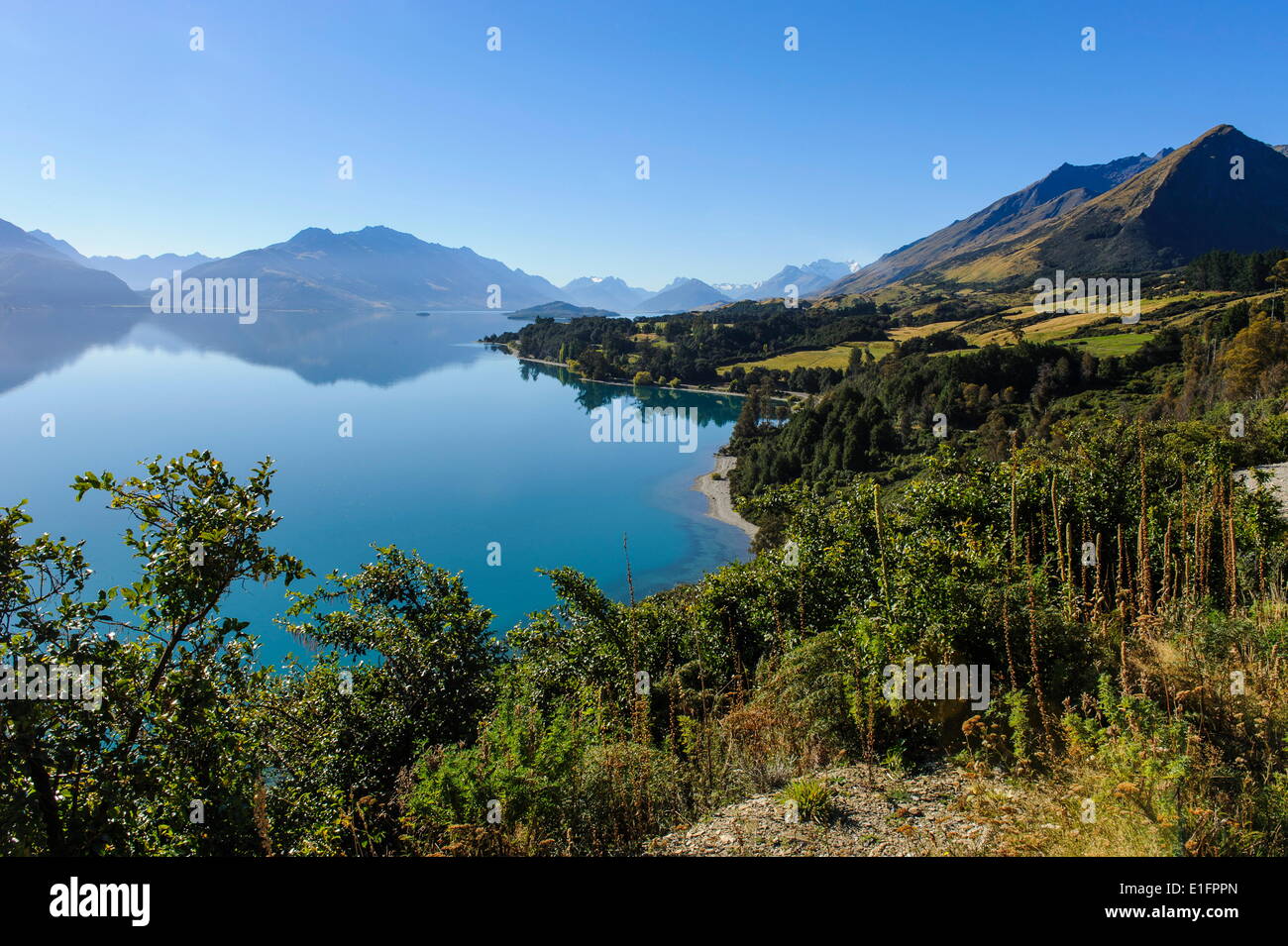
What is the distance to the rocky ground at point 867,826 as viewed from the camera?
3992 mm

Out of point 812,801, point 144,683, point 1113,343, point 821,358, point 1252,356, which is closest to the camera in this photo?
point 812,801

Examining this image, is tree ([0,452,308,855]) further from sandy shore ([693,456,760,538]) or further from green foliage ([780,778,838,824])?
sandy shore ([693,456,760,538])

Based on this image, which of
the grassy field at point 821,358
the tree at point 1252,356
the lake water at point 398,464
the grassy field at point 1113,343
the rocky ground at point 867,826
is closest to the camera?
the rocky ground at point 867,826

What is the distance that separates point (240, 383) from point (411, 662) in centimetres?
14133

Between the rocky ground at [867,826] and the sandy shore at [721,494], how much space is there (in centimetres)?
4983

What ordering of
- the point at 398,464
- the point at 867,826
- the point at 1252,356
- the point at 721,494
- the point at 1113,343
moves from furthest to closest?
the point at 1113,343
the point at 398,464
the point at 721,494
the point at 1252,356
the point at 867,826

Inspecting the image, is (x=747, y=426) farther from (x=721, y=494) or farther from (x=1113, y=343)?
(x=1113, y=343)

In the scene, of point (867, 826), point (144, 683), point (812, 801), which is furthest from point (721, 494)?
point (144, 683)

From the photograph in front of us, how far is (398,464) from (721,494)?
37357 mm

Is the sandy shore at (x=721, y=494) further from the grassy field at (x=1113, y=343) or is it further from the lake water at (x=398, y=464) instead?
the grassy field at (x=1113, y=343)

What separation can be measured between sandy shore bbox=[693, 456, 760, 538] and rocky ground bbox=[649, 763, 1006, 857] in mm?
49834

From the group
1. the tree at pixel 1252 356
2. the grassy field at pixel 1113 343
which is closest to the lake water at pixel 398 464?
the tree at pixel 1252 356

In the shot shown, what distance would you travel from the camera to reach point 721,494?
227ft
